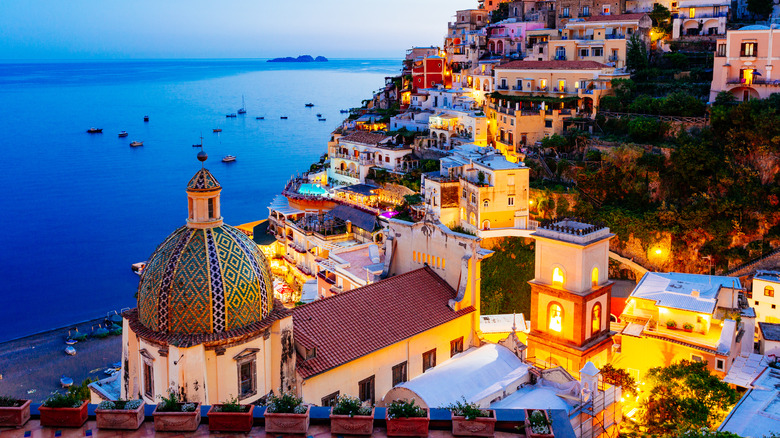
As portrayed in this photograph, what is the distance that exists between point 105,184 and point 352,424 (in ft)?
283

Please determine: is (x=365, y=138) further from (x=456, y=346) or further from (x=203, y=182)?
(x=203, y=182)

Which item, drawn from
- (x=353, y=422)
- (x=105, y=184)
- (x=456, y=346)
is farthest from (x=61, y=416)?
(x=105, y=184)

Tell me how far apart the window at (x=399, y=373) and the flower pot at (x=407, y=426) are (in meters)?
8.71

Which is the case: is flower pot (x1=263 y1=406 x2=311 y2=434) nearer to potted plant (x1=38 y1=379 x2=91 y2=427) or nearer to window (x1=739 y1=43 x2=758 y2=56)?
potted plant (x1=38 y1=379 x2=91 y2=427)

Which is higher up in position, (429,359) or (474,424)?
(474,424)

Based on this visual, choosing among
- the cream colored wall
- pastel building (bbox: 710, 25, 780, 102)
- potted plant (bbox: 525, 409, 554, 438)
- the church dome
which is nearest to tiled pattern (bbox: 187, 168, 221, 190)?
the church dome

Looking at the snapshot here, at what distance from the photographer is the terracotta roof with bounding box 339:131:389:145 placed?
5725cm

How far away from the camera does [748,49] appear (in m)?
41.5

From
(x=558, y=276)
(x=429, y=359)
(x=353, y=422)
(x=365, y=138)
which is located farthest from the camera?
(x=365, y=138)

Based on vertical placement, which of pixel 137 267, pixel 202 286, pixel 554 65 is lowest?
pixel 137 267

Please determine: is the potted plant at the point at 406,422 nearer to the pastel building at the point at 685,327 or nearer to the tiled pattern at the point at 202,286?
the tiled pattern at the point at 202,286

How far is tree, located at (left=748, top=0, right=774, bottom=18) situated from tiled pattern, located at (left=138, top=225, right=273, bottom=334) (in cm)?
5160

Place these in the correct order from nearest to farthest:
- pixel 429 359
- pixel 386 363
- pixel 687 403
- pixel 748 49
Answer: pixel 386 363 < pixel 687 403 < pixel 429 359 < pixel 748 49

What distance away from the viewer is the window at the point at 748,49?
135 ft
